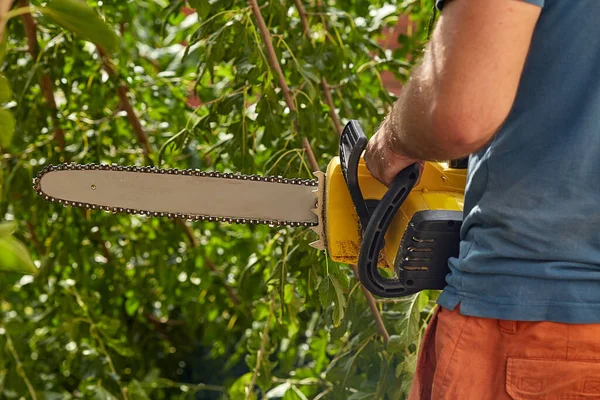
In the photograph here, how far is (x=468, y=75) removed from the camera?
2.51 feet

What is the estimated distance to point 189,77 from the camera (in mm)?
2031

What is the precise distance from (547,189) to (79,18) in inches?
19.7

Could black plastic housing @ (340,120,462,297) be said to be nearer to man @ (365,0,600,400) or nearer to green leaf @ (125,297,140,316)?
man @ (365,0,600,400)

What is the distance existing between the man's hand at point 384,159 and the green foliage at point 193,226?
0.40 meters

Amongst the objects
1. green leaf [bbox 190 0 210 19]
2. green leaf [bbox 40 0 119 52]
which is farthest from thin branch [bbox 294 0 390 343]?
green leaf [bbox 40 0 119 52]

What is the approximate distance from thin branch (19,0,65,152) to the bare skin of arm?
4.12ft

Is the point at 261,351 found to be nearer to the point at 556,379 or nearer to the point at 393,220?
the point at 393,220

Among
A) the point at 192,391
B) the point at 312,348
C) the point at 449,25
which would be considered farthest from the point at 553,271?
the point at 192,391

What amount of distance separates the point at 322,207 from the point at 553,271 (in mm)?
368

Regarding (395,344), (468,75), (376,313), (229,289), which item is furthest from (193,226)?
(468,75)

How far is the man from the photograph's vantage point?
Answer: 789 mm

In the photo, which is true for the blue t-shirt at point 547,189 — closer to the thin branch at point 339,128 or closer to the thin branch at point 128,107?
the thin branch at point 339,128

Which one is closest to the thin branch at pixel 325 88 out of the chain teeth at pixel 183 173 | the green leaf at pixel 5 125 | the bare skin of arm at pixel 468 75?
the chain teeth at pixel 183 173

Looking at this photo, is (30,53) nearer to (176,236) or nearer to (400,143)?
(176,236)
